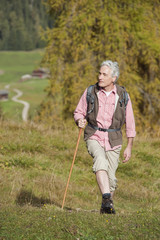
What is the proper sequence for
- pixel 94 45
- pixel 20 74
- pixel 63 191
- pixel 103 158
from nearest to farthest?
1. pixel 103 158
2. pixel 63 191
3. pixel 94 45
4. pixel 20 74

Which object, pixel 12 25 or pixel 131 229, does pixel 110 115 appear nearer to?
pixel 131 229

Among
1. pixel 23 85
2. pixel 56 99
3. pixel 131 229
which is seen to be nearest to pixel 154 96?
pixel 56 99

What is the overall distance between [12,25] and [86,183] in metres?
161

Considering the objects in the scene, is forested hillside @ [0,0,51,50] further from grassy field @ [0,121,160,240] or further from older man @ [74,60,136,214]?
older man @ [74,60,136,214]

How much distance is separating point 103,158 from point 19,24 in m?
162

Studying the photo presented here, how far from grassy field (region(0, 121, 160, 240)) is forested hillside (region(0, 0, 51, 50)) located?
14828 centimetres

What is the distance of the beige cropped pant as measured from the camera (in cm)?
498

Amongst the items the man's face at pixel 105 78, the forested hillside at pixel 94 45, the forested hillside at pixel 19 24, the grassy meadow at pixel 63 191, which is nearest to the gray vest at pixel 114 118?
the man's face at pixel 105 78

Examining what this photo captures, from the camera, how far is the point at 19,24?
529 ft

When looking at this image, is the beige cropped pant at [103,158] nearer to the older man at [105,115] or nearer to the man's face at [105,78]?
the older man at [105,115]

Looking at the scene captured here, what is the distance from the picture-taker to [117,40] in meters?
14.5

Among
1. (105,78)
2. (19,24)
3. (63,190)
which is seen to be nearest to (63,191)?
(63,190)

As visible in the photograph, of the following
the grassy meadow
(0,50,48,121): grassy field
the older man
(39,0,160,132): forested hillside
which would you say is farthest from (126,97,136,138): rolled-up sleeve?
(0,50,48,121): grassy field

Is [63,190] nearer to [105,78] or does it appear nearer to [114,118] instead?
[114,118]
